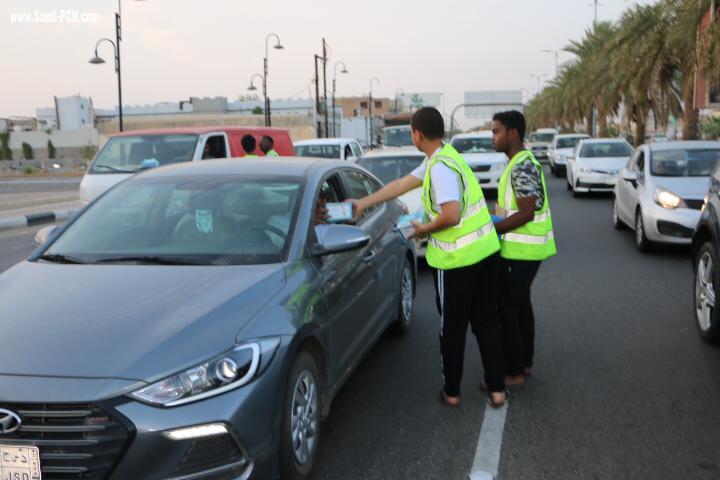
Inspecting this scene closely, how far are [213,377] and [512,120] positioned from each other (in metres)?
2.63

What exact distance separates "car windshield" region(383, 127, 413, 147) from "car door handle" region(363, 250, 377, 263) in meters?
15.6

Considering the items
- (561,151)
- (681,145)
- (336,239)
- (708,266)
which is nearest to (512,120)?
(336,239)

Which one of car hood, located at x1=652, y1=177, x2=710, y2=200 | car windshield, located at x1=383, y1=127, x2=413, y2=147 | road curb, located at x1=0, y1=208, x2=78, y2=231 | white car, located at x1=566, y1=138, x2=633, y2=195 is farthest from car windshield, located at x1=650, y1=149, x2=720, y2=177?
road curb, located at x1=0, y1=208, x2=78, y2=231

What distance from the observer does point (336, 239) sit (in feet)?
12.2

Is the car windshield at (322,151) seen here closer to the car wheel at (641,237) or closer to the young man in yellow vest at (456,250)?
the car wheel at (641,237)

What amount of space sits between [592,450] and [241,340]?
78.5 inches

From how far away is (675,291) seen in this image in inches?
284

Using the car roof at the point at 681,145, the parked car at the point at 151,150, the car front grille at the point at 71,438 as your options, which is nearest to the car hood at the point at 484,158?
the car roof at the point at 681,145

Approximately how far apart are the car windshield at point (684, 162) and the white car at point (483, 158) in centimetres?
563

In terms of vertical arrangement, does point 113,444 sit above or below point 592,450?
above

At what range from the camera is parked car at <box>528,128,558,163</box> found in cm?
3600

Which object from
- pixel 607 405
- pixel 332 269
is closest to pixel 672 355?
pixel 607 405

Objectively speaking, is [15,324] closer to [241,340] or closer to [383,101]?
[241,340]

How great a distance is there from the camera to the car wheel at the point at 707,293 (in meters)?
5.20
